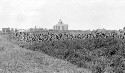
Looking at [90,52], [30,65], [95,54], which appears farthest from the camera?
[90,52]

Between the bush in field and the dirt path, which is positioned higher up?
the bush in field

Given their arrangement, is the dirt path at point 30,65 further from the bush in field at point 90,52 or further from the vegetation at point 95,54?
the bush in field at point 90,52

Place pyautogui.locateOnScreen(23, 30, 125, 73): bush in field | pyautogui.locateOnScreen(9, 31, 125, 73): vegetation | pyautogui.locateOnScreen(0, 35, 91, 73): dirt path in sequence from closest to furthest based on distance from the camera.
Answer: pyautogui.locateOnScreen(0, 35, 91, 73): dirt path, pyautogui.locateOnScreen(9, 31, 125, 73): vegetation, pyautogui.locateOnScreen(23, 30, 125, 73): bush in field

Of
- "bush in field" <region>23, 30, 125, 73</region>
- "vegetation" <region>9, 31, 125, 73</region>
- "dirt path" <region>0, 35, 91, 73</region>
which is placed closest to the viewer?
"dirt path" <region>0, 35, 91, 73</region>

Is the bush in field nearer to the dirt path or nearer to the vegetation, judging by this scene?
the vegetation

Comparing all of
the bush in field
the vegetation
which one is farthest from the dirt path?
the bush in field

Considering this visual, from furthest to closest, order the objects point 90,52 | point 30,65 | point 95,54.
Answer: point 90,52 < point 95,54 < point 30,65

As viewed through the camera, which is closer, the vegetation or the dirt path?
the dirt path

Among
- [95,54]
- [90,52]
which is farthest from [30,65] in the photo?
[90,52]

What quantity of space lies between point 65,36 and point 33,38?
15.8 feet

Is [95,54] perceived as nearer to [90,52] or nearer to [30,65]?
[90,52]

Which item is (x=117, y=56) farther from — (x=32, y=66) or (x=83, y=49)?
(x=32, y=66)

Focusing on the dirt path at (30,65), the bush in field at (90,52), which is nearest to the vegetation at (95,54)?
the bush in field at (90,52)

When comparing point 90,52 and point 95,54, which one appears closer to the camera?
point 95,54
